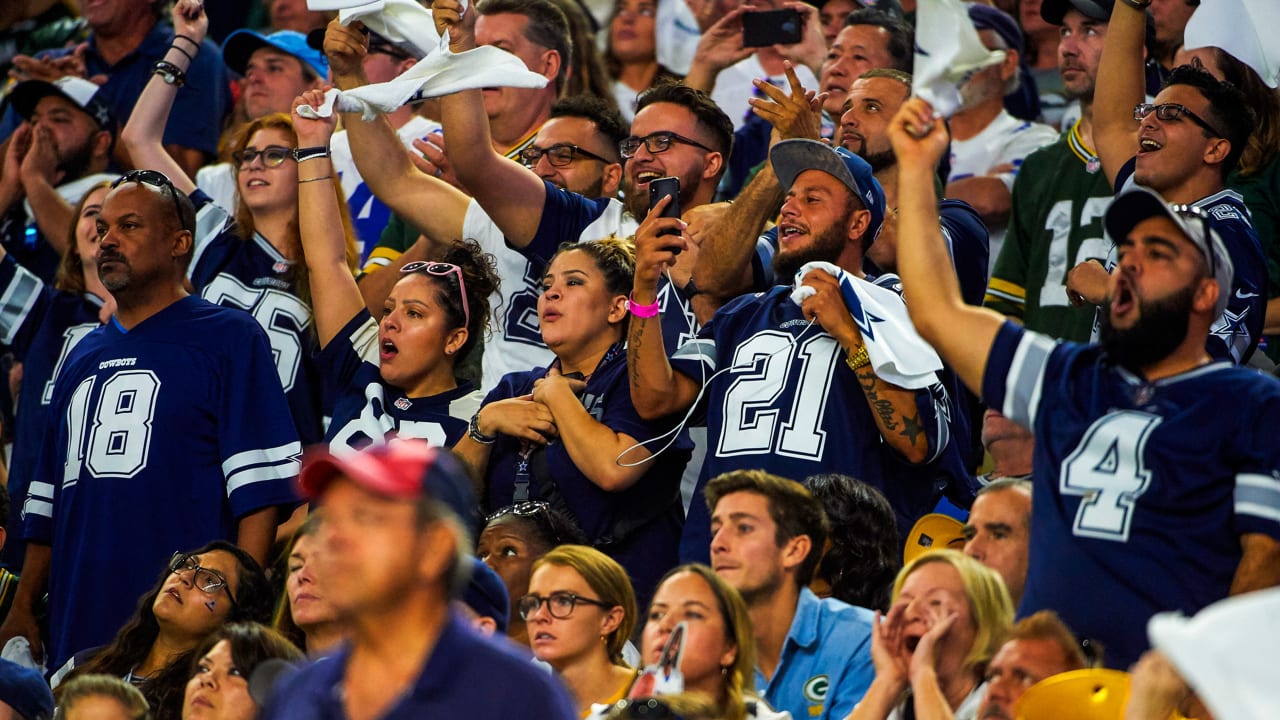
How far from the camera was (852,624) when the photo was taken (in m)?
5.30

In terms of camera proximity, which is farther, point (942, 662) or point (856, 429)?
point (856, 429)

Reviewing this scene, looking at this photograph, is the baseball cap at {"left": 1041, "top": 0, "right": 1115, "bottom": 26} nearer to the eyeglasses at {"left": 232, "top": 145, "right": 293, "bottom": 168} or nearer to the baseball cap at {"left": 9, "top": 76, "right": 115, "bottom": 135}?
the eyeglasses at {"left": 232, "top": 145, "right": 293, "bottom": 168}

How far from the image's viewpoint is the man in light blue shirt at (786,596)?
523cm

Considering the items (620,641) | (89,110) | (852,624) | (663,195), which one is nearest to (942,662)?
(852,624)

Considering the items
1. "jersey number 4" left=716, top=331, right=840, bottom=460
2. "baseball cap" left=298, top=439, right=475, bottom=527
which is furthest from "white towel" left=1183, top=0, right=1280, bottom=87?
"baseball cap" left=298, top=439, right=475, bottom=527

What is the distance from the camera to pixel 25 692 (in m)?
5.83

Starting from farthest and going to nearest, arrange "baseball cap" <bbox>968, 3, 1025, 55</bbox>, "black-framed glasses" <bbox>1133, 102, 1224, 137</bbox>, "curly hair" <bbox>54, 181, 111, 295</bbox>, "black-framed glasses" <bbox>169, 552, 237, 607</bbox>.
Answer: "baseball cap" <bbox>968, 3, 1025, 55</bbox>
"curly hair" <bbox>54, 181, 111, 295</bbox>
"black-framed glasses" <bbox>1133, 102, 1224, 137</bbox>
"black-framed glasses" <bbox>169, 552, 237, 607</bbox>

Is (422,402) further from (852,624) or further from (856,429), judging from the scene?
(852,624)

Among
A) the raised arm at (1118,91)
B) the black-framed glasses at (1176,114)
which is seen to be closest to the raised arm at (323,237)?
the raised arm at (1118,91)

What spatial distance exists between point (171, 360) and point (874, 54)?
3033 mm

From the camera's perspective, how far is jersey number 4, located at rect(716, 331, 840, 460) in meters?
5.89

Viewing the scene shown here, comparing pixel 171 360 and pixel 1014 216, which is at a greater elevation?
pixel 1014 216

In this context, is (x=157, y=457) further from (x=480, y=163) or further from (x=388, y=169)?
(x=480, y=163)

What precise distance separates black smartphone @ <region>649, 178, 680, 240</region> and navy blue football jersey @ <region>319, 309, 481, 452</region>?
42.3 inches
